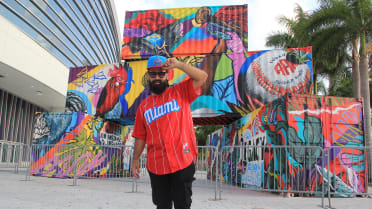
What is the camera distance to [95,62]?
46.2 meters

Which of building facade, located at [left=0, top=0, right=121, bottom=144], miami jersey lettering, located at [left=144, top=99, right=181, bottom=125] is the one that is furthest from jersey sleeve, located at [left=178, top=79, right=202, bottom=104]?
building facade, located at [left=0, top=0, right=121, bottom=144]

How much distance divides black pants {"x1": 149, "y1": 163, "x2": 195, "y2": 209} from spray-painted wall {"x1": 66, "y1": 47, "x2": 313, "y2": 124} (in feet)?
33.5

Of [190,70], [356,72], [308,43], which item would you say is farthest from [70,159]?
[356,72]

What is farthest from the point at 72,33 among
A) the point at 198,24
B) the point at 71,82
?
the point at 198,24

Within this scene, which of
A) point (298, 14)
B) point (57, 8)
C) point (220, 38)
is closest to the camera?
point (220, 38)

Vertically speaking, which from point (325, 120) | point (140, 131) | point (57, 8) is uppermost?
point (57, 8)

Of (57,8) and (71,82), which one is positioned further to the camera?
(57,8)

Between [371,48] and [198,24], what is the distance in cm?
879

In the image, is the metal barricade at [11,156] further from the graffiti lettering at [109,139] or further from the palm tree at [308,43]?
the palm tree at [308,43]

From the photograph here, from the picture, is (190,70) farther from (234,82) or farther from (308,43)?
(308,43)

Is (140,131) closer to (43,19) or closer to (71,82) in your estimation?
(71,82)

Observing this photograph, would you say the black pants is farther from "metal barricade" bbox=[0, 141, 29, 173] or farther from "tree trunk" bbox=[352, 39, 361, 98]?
"tree trunk" bbox=[352, 39, 361, 98]

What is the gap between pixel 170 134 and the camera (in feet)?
7.26

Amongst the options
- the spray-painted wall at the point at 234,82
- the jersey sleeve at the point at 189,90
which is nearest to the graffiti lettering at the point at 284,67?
the spray-painted wall at the point at 234,82
